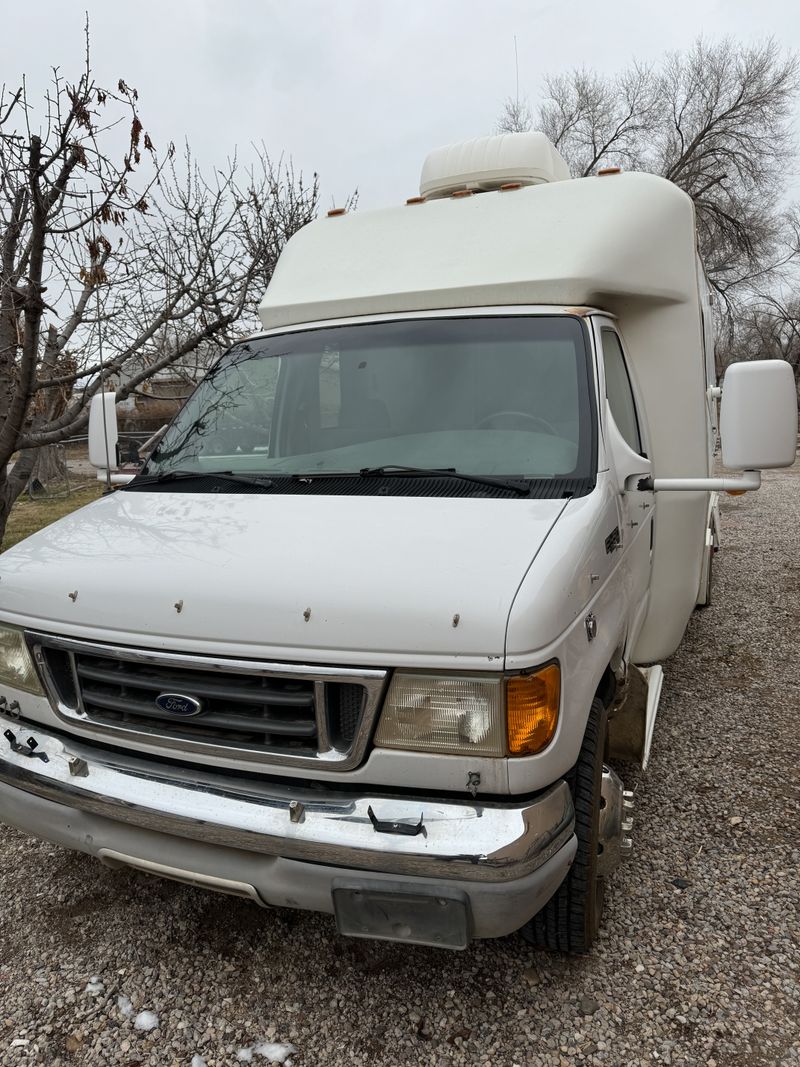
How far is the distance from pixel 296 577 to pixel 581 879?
4.56 feet

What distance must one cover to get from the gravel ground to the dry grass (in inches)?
366

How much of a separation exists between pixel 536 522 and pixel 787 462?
1217 millimetres

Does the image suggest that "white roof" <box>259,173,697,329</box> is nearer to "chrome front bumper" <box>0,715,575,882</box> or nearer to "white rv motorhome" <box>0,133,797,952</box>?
"white rv motorhome" <box>0,133,797,952</box>

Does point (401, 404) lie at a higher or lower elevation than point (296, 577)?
higher

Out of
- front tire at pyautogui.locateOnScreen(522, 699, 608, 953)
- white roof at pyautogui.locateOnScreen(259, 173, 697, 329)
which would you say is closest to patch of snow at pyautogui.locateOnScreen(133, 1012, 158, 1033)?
front tire at pyautogui.locateOnScreen(522, 699, 608, 953)

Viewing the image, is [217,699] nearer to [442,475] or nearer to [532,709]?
[532,709]

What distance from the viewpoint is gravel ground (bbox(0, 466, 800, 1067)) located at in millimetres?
2459

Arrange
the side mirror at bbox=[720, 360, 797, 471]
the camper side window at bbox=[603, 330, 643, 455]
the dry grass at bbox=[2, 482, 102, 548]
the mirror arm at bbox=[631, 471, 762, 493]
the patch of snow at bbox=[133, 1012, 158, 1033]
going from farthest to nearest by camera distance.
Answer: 1. the dry grass at bbox=[2, 482, 102, 548]
2. the camper side window at bbox=[603, 330, 643, 455]
3. the mirror arm at bbox=[631, 471, 762, 493]
4. the side mirror at bbox=[720, 360, 797, 471]
5. the patch of snow at bbox=[133, 1012, 158, 1033]

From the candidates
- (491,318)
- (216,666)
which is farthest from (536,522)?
(491,318)

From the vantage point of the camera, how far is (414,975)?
275cm

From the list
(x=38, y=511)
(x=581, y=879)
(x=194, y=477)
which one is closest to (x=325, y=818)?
(x=581, y=879)

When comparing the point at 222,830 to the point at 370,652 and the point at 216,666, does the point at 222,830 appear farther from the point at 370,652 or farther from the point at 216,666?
the point at 370,652

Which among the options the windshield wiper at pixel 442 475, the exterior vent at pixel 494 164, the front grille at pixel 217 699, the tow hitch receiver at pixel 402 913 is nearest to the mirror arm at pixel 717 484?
the windshield wiper at pixel 442 475

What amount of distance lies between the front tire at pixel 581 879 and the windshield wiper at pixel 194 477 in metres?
1.52
